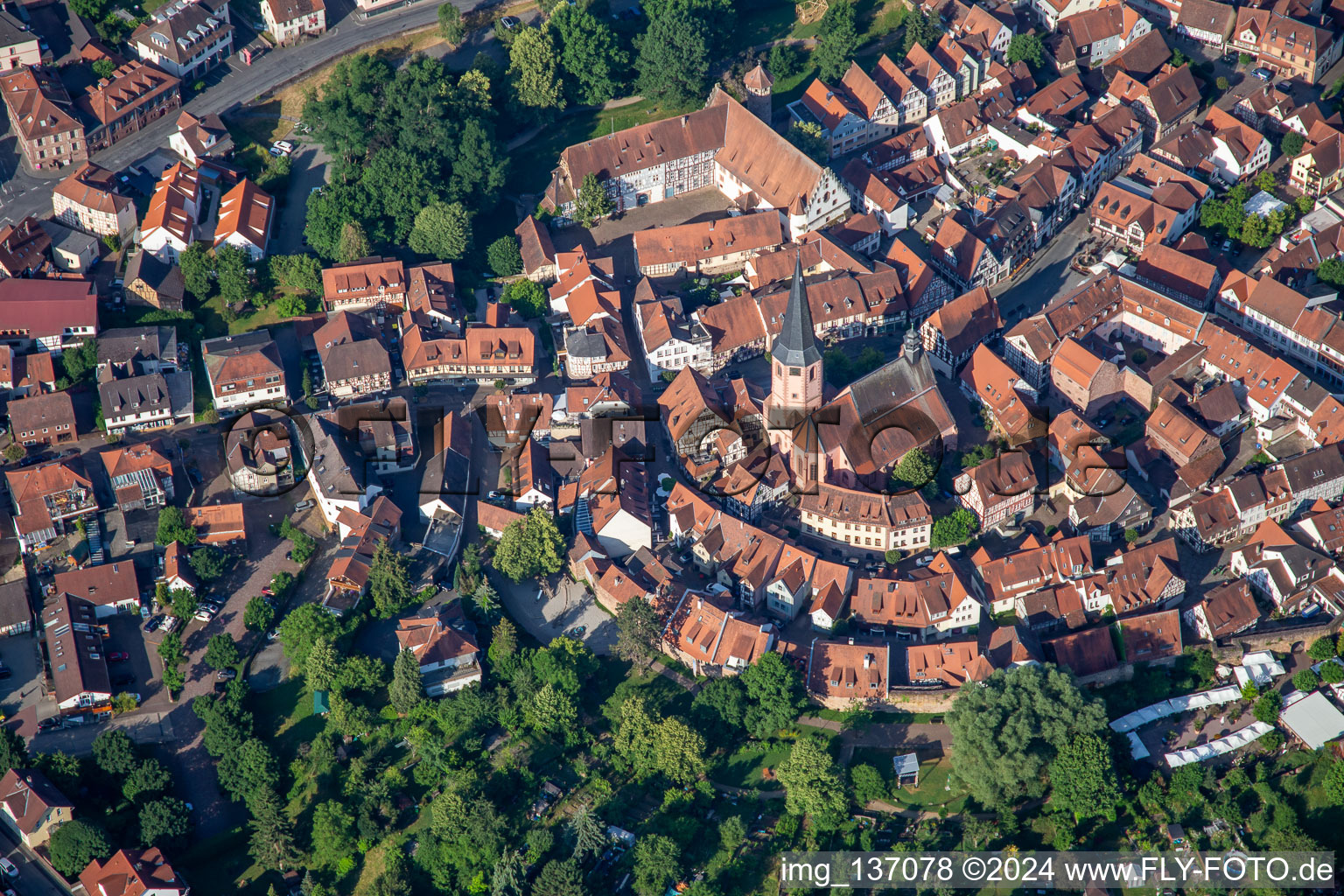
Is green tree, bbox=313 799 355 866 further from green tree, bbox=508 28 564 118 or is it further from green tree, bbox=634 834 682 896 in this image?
green tree, bbox=508 28 564 118

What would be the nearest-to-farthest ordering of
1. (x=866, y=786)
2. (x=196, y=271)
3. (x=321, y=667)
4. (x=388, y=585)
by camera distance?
(x=866, y=786) → (x=321, y=667) → (x=388, y=585) → (x=196, y=271)

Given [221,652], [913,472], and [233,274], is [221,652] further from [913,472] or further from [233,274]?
[913,472]

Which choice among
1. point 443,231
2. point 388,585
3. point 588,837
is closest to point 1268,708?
point 588,837

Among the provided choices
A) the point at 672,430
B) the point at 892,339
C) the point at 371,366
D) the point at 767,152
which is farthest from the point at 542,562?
the point at 767,152

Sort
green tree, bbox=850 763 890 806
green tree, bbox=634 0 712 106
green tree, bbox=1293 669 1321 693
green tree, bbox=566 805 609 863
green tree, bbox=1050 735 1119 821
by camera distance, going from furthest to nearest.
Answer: green tree, bbox=634 0 712 106
green tree, bbox=1293 669 1321 693
green tree, bbox=850 763 890 806
green tree, bbox=1050 735 1119 821
green tree, bbox=566 805 609 863

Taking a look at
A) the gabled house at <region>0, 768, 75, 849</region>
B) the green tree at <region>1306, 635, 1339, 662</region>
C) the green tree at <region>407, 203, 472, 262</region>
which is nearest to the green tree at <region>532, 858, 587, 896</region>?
the gabled house at <region>0, 768, 75, 849</region>

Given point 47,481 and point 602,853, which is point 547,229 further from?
point 602,853
